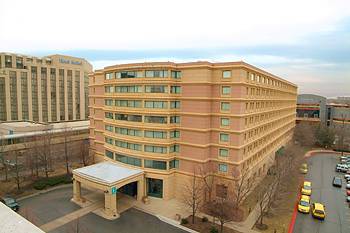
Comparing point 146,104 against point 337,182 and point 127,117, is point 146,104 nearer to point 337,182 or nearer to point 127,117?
point 127,117

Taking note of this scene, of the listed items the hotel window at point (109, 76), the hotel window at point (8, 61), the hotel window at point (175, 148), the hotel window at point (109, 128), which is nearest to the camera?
the hotel window at point (175, 148)

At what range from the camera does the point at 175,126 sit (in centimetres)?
3625

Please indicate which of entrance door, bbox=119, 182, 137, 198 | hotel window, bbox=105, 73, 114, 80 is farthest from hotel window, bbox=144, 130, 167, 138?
hotel window, bbox=105, 73, 114, 80

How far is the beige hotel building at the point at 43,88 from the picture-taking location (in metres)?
79.8

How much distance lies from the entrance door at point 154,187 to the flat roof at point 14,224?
2346 cm

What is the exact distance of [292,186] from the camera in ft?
138

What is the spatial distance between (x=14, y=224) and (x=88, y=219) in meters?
18.4

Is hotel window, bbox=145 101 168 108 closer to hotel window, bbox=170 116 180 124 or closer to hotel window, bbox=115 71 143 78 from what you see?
hotel window, bbox=170 116 180 124

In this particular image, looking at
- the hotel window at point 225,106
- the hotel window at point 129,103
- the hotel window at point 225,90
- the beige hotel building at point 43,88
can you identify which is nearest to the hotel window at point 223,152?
the hotel window at point 225,106

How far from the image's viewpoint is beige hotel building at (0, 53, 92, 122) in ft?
262

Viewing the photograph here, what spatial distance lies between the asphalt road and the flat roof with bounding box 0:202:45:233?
28.2m

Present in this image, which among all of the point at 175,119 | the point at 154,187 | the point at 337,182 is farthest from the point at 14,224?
the point at 337,182

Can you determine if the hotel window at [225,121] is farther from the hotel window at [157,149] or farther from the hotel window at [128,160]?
the hotel window at [128,160]

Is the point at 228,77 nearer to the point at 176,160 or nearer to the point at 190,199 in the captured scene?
the point at 176,160
